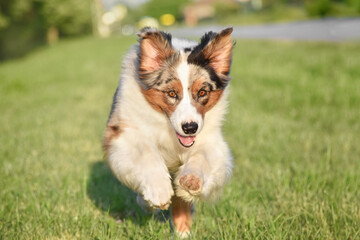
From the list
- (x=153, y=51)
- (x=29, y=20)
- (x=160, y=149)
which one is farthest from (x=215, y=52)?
(x=29, y=20)

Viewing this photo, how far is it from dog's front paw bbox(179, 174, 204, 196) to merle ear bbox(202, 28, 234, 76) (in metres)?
0.93

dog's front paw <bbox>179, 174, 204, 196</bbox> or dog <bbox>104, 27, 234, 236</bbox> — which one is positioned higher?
dog <bbox>104, 27, 234, 236</bbox>

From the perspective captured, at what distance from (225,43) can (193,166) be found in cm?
99

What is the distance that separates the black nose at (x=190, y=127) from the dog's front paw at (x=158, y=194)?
1.31 ft

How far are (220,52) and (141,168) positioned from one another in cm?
110

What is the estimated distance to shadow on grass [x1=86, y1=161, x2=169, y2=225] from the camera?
3434 millimetres

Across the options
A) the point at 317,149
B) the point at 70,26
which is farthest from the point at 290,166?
the point at 70,26

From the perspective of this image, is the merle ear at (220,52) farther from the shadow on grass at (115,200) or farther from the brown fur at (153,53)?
the shadow on grass at (115,200)

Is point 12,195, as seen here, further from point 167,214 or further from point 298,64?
point 298,64

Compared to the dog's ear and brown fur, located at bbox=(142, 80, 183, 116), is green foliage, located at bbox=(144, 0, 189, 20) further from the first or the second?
brown fur, located at bbox=(142, 80, 183, 116)

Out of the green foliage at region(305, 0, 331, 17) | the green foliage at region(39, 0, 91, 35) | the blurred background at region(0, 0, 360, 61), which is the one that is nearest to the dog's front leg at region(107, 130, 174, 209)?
the blurred background at region(0, 0, 360, 61)

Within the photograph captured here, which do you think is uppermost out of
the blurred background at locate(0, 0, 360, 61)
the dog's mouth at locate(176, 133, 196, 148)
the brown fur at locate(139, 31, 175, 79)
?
the brown fur at locate(139, 31, 175, 79)

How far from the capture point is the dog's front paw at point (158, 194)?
2457mm

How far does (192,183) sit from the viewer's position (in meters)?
2.53
